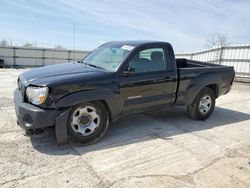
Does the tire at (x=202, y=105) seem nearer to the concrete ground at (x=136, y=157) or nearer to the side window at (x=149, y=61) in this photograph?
the concrete ground at (x=136, y=157)

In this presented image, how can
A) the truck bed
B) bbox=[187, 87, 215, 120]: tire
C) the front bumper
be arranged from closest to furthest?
the front bumper < the truck bed < bbox=[187, 87, 215, 120]: tire

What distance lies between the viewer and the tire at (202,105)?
565cm

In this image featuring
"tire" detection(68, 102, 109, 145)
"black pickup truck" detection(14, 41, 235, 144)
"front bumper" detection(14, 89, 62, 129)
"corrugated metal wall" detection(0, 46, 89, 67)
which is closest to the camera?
"front bumper" detection(14, 89, 62, 129)

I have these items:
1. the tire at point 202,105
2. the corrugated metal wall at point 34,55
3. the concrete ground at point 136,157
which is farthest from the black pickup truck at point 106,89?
the corrugated metal wall at point 34,55

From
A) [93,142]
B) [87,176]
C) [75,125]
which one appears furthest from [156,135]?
[87,176]

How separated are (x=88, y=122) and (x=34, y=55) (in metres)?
21.9

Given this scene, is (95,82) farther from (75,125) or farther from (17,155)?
(17,155)

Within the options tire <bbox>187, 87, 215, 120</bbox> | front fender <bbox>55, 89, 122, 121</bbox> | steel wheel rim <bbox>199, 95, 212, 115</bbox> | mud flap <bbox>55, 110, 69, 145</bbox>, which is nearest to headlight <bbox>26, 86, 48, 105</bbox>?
front fender <bbox>55, 89, 122, 121</bbox>

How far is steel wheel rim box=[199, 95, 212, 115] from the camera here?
5771 mm

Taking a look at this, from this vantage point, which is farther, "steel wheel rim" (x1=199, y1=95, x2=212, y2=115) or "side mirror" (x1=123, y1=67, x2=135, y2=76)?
"steel wheel rim" (x1=199, y1=95, x2=212, y2=115)

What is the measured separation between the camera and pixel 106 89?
4.12m

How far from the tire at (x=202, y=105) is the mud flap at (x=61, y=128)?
303 centimetres

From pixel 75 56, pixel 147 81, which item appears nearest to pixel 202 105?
pixel 147 81

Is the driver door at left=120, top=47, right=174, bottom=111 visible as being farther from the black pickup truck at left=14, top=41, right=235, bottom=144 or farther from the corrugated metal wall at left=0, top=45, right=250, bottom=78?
the corrugated metal wall at left=0, top=45, right=250, bottom=78
